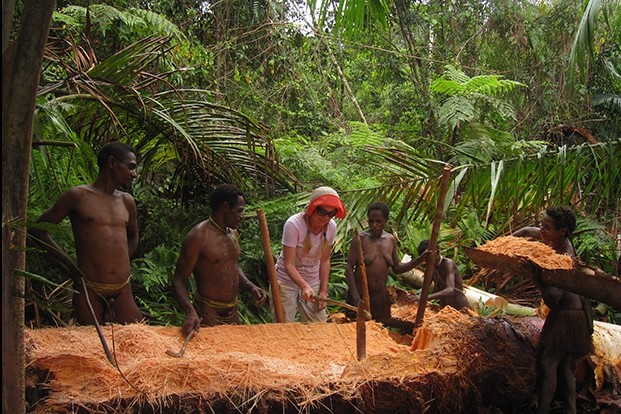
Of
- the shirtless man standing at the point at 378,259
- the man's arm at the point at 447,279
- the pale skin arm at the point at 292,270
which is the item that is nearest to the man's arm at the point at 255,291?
the pale skin arm at the point at 292,270

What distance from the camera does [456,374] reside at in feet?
12.2

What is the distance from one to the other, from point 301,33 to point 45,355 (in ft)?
25.1

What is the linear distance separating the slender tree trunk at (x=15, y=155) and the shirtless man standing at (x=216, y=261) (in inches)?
94.9

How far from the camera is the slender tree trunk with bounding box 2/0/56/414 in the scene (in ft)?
6.00

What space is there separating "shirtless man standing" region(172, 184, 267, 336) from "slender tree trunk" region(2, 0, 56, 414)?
7.91ft

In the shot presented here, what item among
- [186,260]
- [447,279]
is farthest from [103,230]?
[447,279]

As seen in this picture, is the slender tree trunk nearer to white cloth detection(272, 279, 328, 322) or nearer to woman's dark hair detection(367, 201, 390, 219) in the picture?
white cloth detection(272, 279, 328, 322)

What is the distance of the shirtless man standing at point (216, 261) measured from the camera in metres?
4.37

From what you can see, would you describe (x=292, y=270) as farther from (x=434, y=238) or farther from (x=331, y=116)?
(x=331, y=116)

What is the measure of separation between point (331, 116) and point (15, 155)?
9.30 metres

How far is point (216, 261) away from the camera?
14.7 ft

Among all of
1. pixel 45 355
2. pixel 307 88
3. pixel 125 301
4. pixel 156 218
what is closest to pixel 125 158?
pixel 125 301

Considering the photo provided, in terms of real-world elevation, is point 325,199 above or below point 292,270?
above

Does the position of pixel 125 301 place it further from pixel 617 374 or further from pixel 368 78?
pixel 368 78
